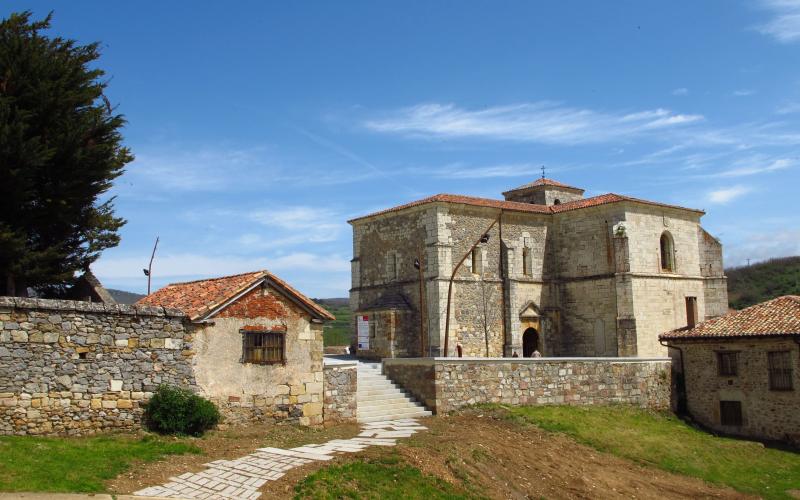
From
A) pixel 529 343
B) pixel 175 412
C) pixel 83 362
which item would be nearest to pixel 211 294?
pixel 175 412

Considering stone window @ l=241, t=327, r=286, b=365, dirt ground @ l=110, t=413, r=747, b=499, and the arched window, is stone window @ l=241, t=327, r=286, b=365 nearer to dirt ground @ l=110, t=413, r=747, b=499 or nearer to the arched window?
dirt ground @ l=110, t=413, r=747, b=499

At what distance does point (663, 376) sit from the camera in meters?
29.7

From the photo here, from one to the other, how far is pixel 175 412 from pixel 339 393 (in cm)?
526

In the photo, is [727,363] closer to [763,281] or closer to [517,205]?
[517,205]

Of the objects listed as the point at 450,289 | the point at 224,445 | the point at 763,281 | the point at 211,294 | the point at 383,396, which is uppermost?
the point at 763,281

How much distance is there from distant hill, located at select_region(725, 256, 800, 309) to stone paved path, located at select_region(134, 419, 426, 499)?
60.7 metres

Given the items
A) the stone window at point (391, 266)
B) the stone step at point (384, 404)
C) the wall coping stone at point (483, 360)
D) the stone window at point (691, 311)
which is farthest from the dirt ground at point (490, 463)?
the stone window at point (691, 311)

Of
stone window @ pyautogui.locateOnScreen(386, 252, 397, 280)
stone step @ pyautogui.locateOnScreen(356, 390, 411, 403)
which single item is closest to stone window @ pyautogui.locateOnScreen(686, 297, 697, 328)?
stone window @ pyautogui.locateOnScreen(386, 252, 397, 280)

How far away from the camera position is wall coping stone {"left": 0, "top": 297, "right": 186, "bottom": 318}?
607 inches

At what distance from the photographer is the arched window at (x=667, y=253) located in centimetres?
3603

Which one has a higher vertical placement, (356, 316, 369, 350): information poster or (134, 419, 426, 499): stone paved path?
(356, 316, 369, 350): information poster

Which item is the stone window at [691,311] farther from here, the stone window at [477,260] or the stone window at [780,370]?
the stone window at [477,260]

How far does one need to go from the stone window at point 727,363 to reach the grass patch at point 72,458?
69.6 feet

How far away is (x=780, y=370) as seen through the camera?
88.5ft
